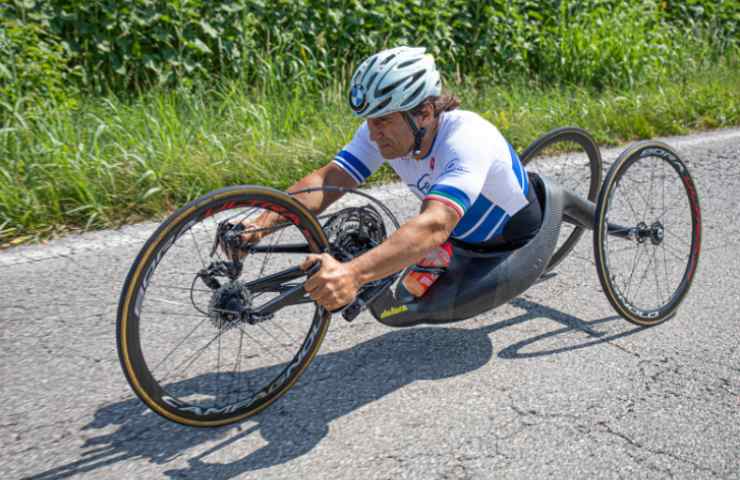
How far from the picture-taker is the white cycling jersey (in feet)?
9.76

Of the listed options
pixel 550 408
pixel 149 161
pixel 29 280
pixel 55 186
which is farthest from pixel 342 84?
pixel 550 408

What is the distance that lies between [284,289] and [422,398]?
73 cm

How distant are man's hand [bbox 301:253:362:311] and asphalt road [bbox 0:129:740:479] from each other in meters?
0.55

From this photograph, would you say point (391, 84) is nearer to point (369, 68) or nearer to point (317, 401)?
point (369, 68)

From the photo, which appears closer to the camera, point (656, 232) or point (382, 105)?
point (382, 105)

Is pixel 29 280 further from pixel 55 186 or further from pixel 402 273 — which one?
pixel 402 273

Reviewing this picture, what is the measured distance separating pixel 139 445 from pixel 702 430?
2.12 m

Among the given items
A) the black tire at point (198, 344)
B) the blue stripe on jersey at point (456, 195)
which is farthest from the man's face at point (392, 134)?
the black tire at point (198, 344)

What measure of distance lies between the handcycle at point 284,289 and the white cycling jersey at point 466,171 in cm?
19

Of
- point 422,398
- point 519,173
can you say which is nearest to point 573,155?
point 519,173

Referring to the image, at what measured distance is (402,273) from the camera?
346cm

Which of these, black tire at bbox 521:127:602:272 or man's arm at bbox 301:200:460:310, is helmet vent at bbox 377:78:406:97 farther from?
black tire at bbox 521:127:602:272

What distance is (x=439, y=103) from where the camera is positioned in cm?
325

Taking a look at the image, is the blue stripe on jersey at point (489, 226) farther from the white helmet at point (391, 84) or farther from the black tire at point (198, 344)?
the black tire at point (198, 344)
